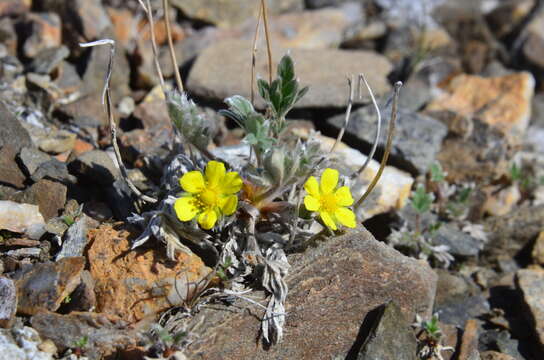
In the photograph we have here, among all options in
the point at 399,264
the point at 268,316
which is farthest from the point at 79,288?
the point at 399,264

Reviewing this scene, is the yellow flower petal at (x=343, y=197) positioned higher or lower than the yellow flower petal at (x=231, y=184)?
lower

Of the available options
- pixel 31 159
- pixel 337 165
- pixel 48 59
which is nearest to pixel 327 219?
pixel 337 165

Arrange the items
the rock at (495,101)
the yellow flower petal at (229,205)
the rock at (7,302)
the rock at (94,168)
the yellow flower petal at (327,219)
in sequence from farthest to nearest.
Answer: the rock at (495,101) → the rock at (94,168) → the yellow flower petal at (327,219) → the yellow flower petal at (229,205) → the rock at (7,302)

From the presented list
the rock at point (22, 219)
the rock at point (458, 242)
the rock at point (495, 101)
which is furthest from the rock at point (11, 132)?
the rock at point (495, 101)

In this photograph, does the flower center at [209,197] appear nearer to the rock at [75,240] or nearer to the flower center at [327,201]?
the flower center at [327,201]

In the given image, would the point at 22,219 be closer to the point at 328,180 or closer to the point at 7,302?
the point at 7,302

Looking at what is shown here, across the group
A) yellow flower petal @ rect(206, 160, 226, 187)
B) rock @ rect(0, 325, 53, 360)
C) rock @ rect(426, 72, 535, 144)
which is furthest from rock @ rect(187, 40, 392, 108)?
rock @ rect(0, 325, 53, 360)
